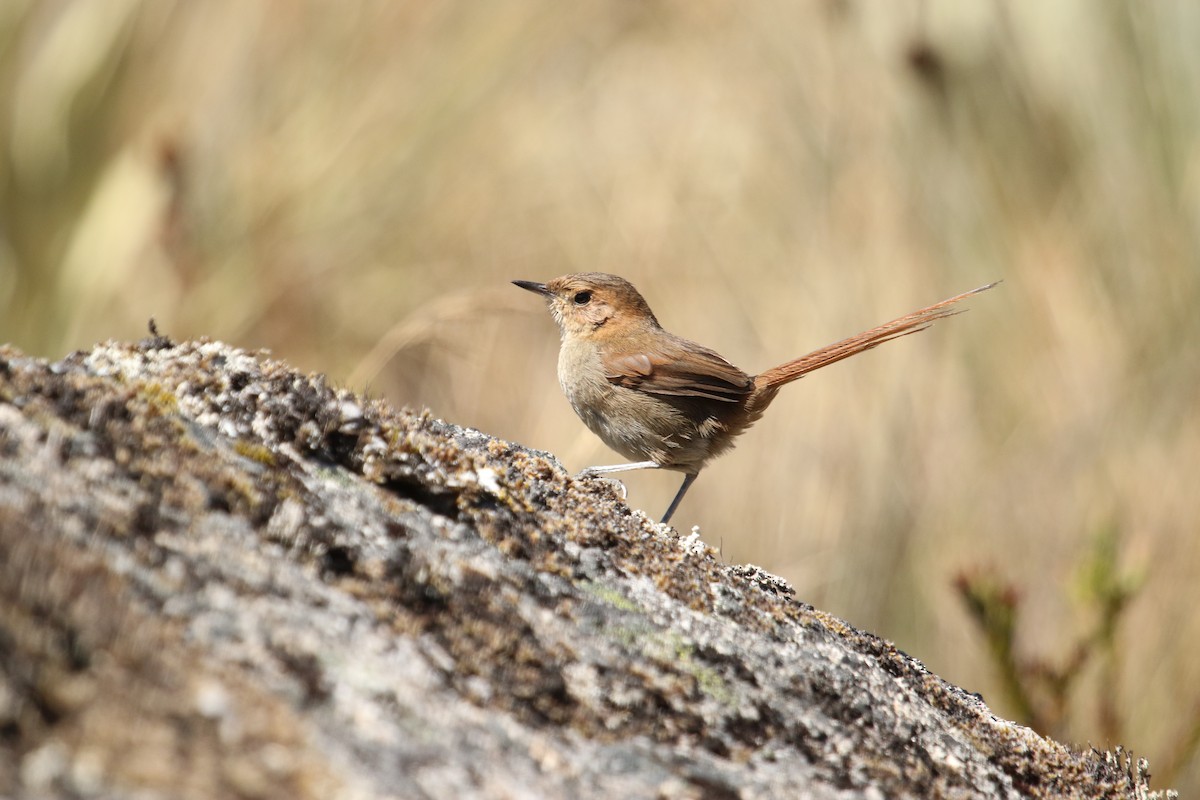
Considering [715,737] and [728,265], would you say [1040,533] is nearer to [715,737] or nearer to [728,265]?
[728,265]

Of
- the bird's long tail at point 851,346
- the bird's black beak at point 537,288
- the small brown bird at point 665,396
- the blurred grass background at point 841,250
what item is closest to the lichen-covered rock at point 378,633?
the bird's long tail at point 851,346

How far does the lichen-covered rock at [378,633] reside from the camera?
1.28 metres

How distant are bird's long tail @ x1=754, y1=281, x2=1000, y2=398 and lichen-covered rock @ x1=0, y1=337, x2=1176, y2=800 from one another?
4.24 ft

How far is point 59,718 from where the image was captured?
1.23m

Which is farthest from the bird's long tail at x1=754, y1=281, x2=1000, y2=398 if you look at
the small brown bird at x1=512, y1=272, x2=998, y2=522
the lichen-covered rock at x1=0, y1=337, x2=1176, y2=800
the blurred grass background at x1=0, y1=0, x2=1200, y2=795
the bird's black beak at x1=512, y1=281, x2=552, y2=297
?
the lichen-covered rock at x1=0, y1=337, x2=1176, y2=800

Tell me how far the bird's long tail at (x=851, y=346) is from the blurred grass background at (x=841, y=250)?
87cm

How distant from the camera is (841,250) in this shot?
5406 mm

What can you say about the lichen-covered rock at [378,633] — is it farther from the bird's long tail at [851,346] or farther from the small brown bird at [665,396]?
the small brown bird at [665,396]

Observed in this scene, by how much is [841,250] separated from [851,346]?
5.72ft

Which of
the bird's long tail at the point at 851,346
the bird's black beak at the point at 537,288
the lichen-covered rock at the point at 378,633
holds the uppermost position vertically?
the bird's black beak at the point at 537,288

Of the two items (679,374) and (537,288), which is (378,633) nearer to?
(679,374)

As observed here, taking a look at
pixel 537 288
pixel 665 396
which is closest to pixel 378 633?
pixel 665 396

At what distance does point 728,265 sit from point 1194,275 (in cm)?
214

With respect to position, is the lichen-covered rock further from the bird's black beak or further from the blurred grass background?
the bird's black beak
